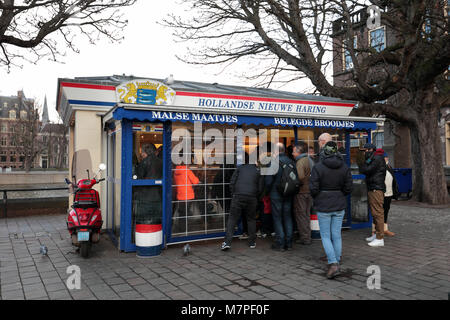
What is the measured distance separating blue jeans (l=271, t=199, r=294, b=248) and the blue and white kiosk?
125 centimetres

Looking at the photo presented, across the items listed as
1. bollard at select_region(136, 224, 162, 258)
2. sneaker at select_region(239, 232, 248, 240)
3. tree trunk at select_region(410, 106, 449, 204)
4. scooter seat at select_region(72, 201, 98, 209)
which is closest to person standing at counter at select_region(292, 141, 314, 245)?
sneaker at select_region(239, 232, 248, 240)

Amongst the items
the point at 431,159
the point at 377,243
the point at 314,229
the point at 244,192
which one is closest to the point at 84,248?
the point at 244,192

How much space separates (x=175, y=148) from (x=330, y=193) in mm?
3220

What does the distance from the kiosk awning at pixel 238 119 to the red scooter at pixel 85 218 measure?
3.47 feet

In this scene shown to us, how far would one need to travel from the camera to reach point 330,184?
5.05 meters

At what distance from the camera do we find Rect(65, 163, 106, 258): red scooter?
6.08m

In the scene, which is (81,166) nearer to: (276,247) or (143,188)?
(143,188)

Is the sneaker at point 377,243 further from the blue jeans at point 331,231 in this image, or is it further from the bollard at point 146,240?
the bollard at point 146,240

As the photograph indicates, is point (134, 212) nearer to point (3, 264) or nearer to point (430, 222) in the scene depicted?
point (3, 264)

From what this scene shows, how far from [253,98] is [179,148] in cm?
385

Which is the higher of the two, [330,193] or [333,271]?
[330,193]

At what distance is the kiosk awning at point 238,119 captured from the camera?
6.22 meters

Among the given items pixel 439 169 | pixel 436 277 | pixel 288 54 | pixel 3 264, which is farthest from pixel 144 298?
pixel 439 169

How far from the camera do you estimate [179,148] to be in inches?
280
